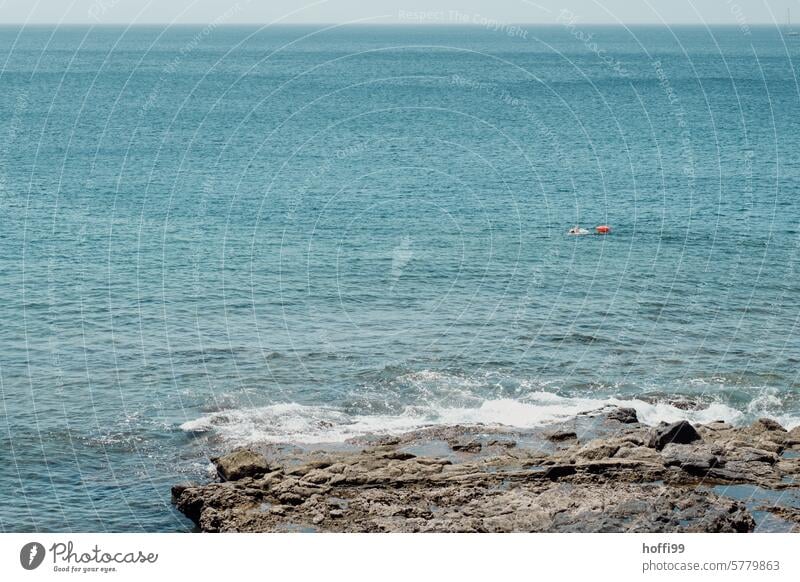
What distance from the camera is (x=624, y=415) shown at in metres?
66.7

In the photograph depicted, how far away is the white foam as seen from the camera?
64.8 metres

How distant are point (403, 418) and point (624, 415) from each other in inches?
477

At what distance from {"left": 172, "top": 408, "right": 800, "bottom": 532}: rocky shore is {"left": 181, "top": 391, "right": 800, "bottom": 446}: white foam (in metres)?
2.23

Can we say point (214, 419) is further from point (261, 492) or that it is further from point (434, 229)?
point (434, 229)

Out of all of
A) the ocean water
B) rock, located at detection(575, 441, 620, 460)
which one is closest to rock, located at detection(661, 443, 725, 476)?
rock, located at detection(575, 441, 620, 460)

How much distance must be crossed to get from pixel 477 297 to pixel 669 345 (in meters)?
16.5

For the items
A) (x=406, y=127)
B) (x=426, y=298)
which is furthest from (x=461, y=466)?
(x=406, y=127)

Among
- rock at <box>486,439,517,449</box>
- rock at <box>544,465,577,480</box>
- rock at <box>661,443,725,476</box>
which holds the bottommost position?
rock at <box>486,439,517,449</box>

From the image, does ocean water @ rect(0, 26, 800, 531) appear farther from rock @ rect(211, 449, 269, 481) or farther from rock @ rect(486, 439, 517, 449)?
rock @ rect(486, 439, 517, 449)

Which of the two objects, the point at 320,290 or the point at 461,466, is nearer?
the point at 461,466

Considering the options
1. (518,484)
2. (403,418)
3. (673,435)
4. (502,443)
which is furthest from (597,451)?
(403,418)

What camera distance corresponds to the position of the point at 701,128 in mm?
191375

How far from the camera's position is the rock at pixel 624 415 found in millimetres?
66387

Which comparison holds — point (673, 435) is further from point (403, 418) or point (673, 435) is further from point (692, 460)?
point (403, 418)
